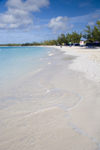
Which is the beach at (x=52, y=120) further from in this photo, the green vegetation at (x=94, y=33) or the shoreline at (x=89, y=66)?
the green vegetation at (x=94, y=33)

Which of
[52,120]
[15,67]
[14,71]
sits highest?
[15,67]

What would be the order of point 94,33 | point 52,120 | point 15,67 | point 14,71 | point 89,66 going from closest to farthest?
point 52,120 → point 89,66 → point 14,71 → point 15,67 → point 94,33

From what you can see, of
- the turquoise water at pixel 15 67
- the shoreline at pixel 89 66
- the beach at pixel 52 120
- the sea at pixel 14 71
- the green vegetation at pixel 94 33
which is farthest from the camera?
the green vegetation at pixel 94 33

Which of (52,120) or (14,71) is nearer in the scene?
(52,120)

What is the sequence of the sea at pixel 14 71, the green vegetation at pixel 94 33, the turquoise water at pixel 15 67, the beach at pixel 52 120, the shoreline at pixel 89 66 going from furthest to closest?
the green vegetation at pixel 94 33, the turquoise water at pixel 15 67, the shoreline at pixel 89 66, the sea at pixel 14 71, the beach at pixel 52 120

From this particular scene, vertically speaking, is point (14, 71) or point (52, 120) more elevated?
point (14, 71)

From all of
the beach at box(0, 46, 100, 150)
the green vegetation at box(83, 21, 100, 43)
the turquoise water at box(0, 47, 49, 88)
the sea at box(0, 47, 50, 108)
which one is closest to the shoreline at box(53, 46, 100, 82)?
the beach at box(0, 46, 100, 150)

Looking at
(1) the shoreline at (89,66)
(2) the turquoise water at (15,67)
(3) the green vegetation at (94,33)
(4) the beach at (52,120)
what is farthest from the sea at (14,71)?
(3) the green vegetation at (94,33)

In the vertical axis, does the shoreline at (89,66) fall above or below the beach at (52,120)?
above

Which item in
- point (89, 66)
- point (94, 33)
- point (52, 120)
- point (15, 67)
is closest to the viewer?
point (52, 120)

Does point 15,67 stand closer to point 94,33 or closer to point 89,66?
point 89,66

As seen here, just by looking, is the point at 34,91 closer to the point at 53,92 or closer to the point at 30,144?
the point at 53,92

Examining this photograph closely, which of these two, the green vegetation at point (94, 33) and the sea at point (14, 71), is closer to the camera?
the sea at point (14, 71)

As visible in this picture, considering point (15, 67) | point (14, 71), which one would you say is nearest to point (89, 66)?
point (14, 71)
